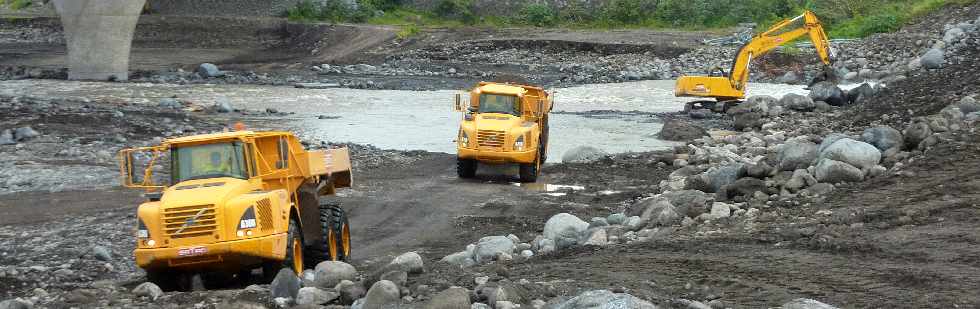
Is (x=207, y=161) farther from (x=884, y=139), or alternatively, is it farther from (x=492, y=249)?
(x=884, y=139)

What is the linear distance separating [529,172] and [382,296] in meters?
14.1

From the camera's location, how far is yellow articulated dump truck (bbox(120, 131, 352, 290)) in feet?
44.2

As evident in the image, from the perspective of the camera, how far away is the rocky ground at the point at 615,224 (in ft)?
38.7

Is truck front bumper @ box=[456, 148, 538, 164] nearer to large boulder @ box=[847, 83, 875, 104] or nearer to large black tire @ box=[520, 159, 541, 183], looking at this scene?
large black tire @ box=[520, 159, 541, 183]

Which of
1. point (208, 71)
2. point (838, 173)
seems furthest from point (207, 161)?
point (208, 71)

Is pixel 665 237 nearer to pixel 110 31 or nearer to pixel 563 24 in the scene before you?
pixel 110 31

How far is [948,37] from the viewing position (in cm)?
4347

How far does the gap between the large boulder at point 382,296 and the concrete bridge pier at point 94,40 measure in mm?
45212

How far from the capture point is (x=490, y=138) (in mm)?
24984

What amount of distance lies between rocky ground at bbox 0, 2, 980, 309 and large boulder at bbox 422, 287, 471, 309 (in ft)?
0.11

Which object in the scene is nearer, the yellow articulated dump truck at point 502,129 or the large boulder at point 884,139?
the large boulder at point 884,139

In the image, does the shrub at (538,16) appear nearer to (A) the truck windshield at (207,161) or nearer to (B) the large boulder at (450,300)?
(A) the truck windshield at (207,161)

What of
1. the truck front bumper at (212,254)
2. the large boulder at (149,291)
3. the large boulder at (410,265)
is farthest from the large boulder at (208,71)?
the large boulder at (410,265)

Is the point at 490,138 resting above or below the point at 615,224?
above
